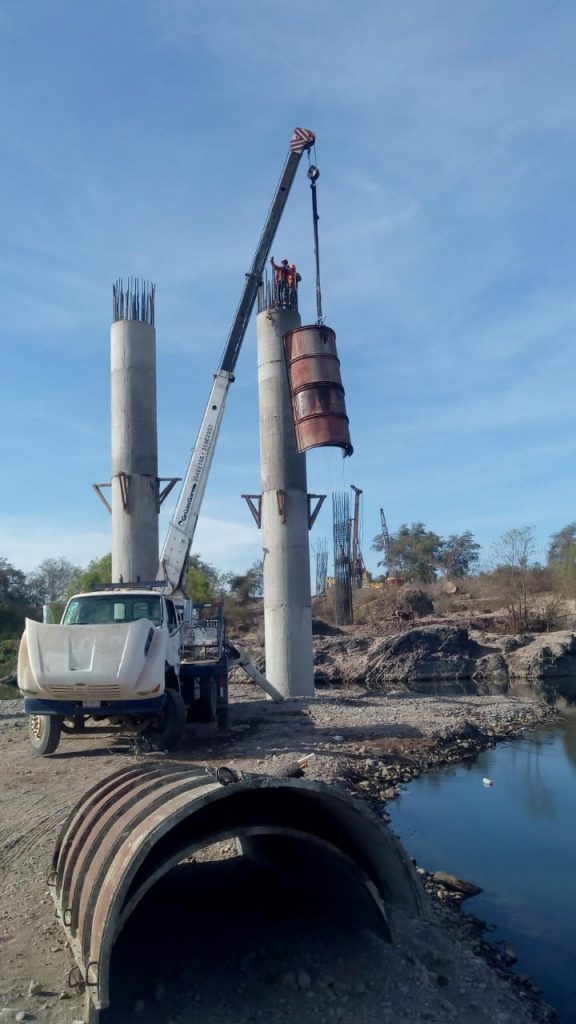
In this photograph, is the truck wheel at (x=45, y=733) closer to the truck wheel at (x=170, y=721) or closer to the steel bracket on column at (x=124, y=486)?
the truck wheel at (x=170, y=721)

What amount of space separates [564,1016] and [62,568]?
2572 inches

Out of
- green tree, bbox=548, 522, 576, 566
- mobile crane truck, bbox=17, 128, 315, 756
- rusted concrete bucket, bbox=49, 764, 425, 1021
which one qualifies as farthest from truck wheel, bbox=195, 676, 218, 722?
green tree, bbox=548, 522, 576, 566

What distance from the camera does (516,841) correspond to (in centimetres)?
786

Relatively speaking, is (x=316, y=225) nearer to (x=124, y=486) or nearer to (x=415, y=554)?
(x=124, y=486)

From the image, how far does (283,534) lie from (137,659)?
9.01 metres

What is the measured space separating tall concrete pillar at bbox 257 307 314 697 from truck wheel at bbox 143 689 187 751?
25.4 feet

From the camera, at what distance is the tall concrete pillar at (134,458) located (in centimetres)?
1845

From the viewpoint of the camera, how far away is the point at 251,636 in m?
37.0

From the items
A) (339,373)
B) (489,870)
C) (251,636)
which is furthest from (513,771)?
(251,636)

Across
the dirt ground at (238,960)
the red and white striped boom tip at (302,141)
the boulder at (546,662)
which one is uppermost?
the red and white striped boom tip at (302,141)

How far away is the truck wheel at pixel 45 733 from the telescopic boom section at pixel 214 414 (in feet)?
12.6

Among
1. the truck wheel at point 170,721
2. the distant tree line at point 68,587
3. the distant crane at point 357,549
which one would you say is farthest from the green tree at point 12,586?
the truck wheel at point 170,721

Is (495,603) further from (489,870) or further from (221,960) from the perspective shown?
(221,960)

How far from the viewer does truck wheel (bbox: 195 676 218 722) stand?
12.5 metres
